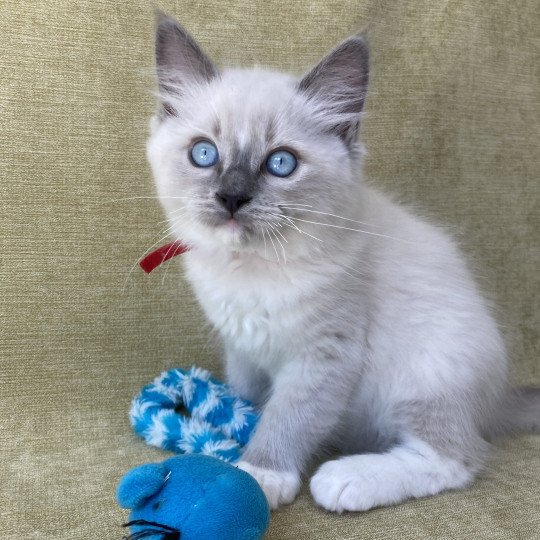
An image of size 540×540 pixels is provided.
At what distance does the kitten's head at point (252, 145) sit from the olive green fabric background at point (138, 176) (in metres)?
0.43

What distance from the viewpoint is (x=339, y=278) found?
1406 mm

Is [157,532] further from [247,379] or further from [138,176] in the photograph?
[138,176]

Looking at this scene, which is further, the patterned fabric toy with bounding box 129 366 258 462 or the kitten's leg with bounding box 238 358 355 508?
the patterned fabric toy with bounding box 129 366 258 462

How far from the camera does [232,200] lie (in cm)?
122

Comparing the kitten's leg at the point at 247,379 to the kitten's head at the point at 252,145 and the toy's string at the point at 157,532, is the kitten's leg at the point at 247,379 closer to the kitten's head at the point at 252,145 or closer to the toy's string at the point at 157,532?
the kitten's head at the point at 252,145

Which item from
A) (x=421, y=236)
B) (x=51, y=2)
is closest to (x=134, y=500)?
(x=421, y=236)

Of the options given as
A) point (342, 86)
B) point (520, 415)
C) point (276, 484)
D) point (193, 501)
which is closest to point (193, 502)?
point (193, 501)

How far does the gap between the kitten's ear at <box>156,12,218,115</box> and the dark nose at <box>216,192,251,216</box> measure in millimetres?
372

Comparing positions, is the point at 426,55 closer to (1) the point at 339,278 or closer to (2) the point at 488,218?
(2) the point at 488,218

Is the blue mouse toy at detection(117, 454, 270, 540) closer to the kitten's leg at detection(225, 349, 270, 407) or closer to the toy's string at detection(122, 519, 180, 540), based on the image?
the toy's string at detection(122, 519, 180, 540)

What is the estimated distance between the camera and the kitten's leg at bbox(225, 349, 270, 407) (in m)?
1.64

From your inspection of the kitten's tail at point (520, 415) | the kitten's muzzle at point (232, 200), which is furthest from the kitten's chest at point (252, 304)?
the kitten's tail at point (520, 415)

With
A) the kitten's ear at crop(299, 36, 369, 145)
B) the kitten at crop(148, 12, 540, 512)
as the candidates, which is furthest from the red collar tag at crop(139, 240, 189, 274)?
the kitten's ear at crop(299, 36, 369, 145)

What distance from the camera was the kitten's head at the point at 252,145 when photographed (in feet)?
4.15
